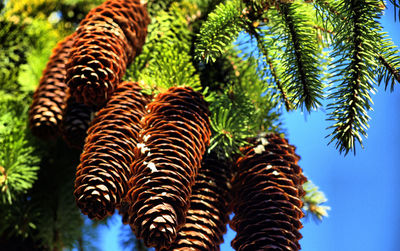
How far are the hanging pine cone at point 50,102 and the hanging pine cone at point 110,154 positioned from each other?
14 centimetres

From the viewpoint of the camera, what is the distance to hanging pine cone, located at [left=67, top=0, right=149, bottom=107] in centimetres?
62

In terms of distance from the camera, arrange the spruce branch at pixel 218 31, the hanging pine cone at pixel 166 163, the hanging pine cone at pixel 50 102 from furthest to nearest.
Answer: the hanging pine cone at pixel 50 102, the spruce branch at pixel 218 31, the hanging pine cone at pixel 166 163

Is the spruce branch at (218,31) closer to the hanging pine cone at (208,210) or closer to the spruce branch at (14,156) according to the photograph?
the hanging pine cone at (208,210)

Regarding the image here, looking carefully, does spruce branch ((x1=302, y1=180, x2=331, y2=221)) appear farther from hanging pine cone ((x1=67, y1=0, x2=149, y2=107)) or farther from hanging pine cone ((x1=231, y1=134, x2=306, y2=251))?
hanging pine cone ((x1=67, y1=0, x2=149, y2=107))

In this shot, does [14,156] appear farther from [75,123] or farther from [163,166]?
[163,166]

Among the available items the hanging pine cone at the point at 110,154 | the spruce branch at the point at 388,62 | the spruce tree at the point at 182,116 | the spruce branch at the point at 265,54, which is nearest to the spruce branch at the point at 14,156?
the spruce tree at the point at 182,116

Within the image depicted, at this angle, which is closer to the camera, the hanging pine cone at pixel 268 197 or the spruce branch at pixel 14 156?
the hanging pine cone at pixel 268 197

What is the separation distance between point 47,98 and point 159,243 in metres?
0.37

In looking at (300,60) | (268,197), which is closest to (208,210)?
(268,197)

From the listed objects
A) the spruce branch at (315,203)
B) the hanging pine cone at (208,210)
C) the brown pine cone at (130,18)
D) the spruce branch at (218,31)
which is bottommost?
the hanging pine cone at (208,210)

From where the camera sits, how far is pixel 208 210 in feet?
1.92

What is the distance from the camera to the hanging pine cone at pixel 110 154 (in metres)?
0.54

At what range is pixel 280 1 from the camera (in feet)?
1.94

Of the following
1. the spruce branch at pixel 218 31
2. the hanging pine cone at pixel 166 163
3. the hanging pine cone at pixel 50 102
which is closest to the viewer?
the hanging pine cone at pixel 166 163
